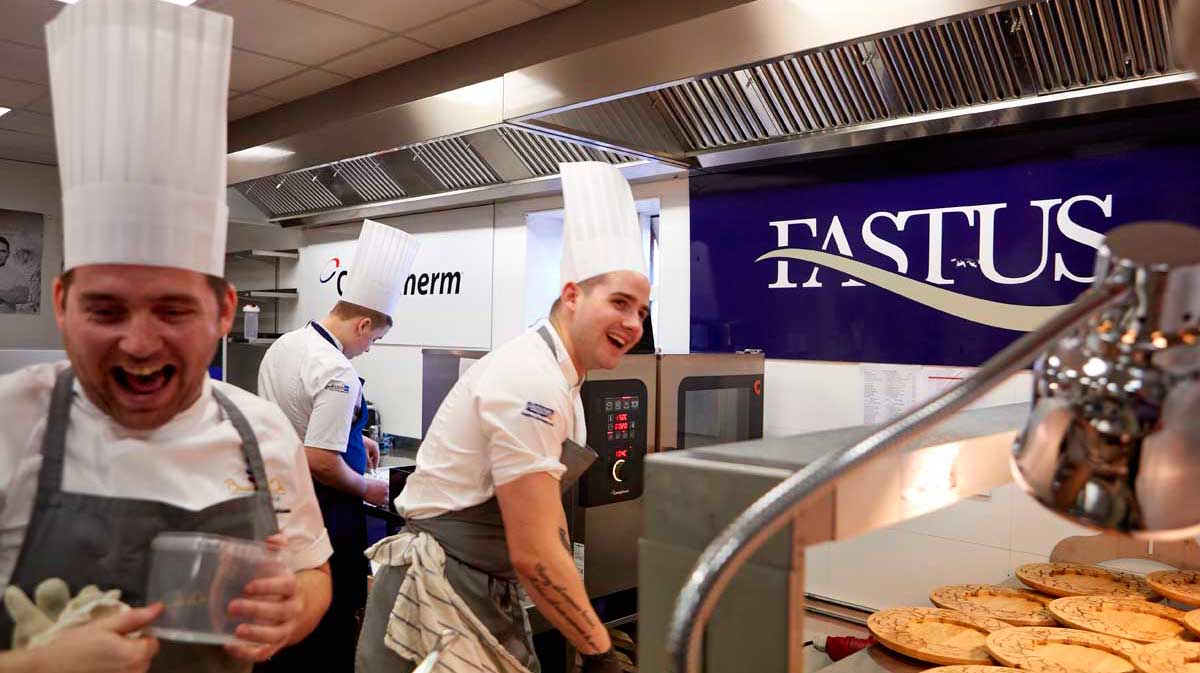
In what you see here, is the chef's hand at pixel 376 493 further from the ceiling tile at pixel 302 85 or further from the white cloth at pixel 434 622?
the ceiling tile at pixel 302 85

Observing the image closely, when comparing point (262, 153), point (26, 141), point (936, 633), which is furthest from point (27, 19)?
point (936, 633)

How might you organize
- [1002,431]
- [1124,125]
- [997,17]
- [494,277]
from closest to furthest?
[1002,431] → [997,17] → [1124,125] → [494,277]

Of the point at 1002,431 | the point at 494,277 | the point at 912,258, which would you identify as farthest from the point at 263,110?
the point at 1002,431

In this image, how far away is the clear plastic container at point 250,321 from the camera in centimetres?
582

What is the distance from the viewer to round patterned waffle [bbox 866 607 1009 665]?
1.44m

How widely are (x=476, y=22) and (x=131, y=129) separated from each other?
2.61 meters

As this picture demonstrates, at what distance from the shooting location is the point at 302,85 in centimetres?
451

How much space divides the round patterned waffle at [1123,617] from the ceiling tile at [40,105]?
5.23 m

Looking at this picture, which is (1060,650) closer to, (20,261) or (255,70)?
(255,70)

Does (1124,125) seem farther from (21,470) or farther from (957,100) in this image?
(21,470)

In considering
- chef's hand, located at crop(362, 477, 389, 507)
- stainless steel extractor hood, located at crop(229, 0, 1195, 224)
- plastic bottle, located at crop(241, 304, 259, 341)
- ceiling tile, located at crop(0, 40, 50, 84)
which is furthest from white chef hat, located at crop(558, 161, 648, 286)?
plastic bottle, located at crop(241, 304, 259, 341)

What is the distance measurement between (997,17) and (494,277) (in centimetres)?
296

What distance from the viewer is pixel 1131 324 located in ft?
2.03

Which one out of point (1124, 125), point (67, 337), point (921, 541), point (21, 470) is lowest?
point (921, 541)
